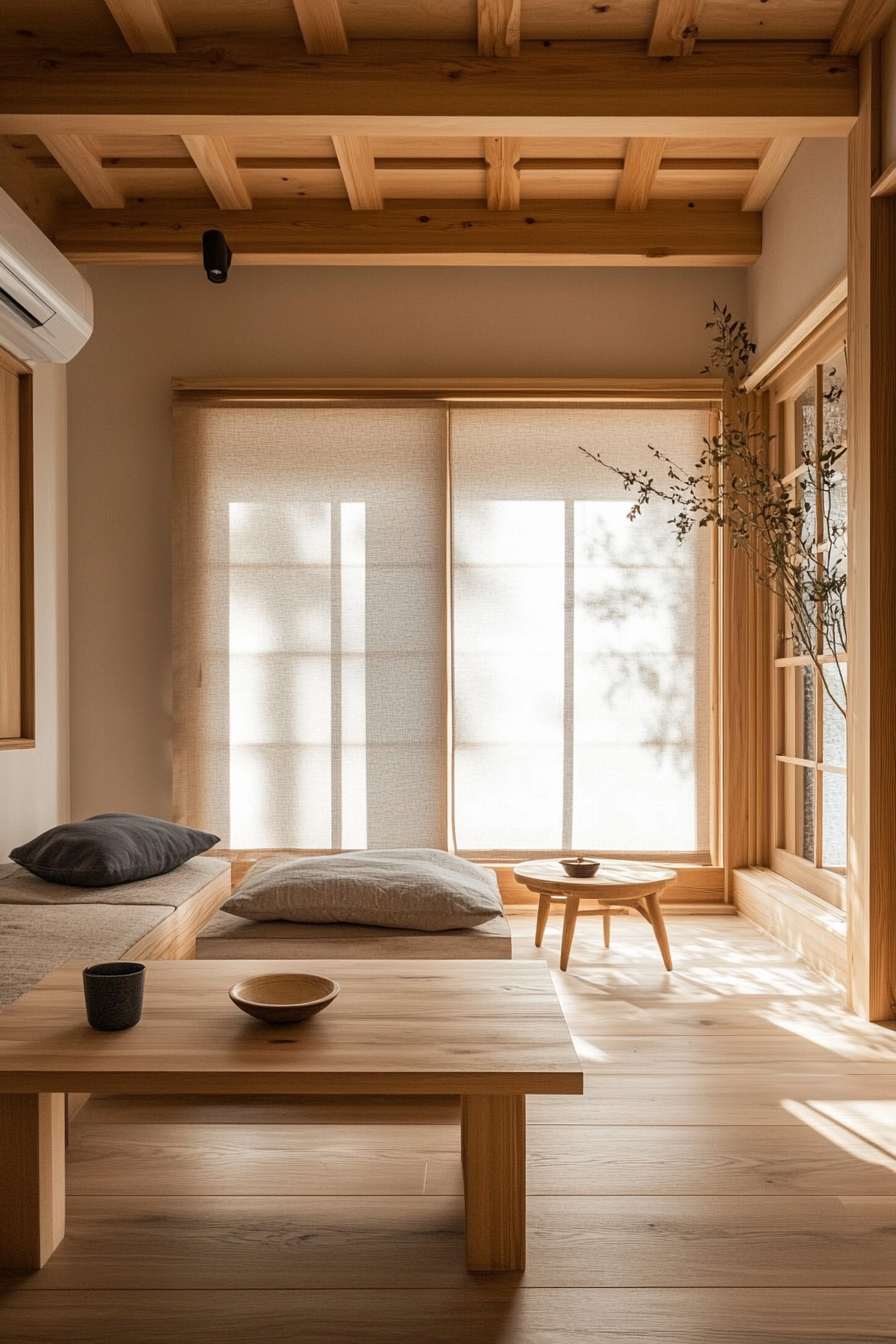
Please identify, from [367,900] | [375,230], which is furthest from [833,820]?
[375,230]

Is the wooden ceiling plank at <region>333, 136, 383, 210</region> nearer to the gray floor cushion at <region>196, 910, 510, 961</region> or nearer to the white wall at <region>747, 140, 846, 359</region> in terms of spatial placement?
the white wall at <region>747, 140, 846, 359</region>

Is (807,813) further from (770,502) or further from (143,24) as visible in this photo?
(143,24)

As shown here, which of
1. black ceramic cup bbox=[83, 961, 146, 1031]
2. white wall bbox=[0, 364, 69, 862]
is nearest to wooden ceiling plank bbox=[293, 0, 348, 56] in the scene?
white wall bbox=[0, 364, 69, 862]

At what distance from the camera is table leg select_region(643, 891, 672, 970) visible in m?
3.26

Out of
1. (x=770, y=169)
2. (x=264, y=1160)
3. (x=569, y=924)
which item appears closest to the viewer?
(x=264, y=1160)

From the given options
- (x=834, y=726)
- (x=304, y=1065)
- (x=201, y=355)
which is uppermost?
(x=201, y=355)

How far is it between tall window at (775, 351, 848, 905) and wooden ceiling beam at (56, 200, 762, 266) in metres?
0.98

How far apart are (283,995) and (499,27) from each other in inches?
105

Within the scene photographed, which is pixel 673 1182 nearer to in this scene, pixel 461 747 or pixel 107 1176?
pixel 107 1176

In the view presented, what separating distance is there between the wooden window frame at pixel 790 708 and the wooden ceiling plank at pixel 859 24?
79 centimetres

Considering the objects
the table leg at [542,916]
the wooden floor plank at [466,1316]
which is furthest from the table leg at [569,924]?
the wooden floor plank at [466,1316]


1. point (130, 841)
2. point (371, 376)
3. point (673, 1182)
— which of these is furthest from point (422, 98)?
point (673, 1182)

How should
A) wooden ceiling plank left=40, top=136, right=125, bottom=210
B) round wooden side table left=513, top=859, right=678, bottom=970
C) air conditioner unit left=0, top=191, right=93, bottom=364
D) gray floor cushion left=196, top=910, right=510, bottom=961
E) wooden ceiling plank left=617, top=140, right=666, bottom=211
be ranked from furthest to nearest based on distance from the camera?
1. wooden ceiling plank left=617, top=140, right=666, bottom=211
2. wooden ceiling plank left=40, top=136, right=125, bottom=210
3. round wooden side table left=513, top=859, right=678, bottom=970
4. air conditioner unit left=0, top=191, right=93, bottom=364
5. gray floor cushion left=196, top=910, right=510, bottom=961

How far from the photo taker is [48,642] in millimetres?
4156
